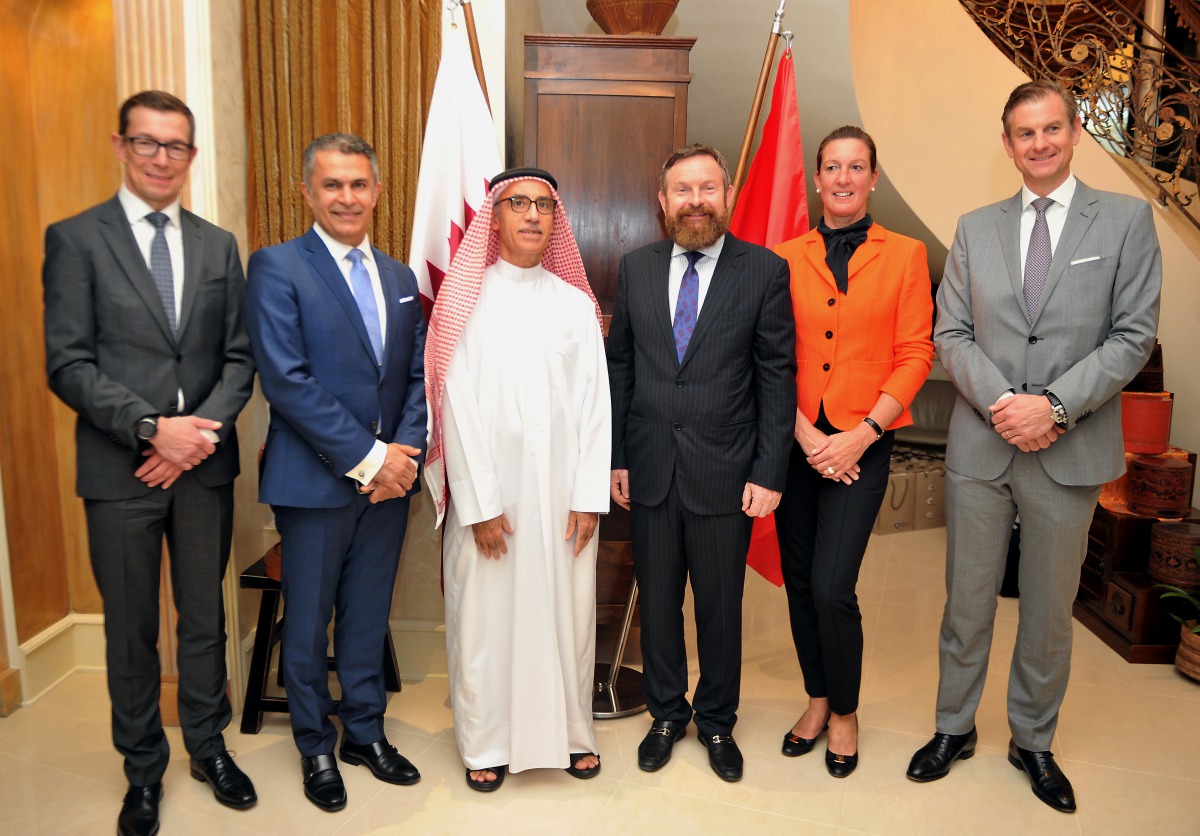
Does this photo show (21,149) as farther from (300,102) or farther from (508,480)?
(508,480)

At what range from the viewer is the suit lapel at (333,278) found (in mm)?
2299

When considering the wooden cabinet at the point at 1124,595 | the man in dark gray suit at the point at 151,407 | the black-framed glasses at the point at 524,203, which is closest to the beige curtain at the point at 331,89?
the man in dark gray suit at the point at 151,407

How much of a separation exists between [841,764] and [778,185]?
1.93m

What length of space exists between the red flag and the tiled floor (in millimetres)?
669

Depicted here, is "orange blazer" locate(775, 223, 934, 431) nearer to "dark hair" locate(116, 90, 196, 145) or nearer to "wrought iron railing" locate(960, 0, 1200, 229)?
"dark hair" locate(116, 90, 196, 145)

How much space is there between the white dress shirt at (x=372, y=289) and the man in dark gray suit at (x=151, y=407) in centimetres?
26

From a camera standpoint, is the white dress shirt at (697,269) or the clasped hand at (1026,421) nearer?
the clasped hand at (1026,421)

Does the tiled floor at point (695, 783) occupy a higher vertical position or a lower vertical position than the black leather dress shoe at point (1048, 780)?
lower

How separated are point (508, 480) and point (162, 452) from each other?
0.85 metres

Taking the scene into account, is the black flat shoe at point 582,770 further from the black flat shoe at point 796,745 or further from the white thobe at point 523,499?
the black flat shoe at point 796,745

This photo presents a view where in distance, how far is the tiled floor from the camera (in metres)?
2.31

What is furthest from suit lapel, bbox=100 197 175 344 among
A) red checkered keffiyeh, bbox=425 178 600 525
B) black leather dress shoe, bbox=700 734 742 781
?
black leather dress shoe, bbox=700 734 742 781

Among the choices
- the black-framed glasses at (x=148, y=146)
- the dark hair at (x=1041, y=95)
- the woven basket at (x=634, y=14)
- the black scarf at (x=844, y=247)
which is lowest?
the black scarf at (x=844, y=247)

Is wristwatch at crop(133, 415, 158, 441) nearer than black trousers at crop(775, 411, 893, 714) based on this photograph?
Yes
